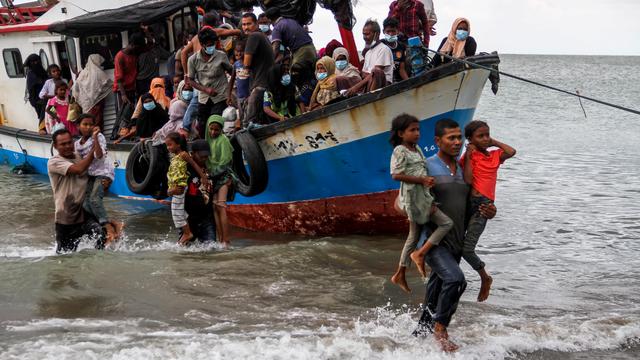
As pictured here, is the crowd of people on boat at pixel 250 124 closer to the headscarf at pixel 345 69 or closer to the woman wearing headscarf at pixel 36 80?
the headscarf at pixel 345 69

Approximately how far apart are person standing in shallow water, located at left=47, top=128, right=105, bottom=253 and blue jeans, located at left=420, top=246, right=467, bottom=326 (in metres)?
3.60

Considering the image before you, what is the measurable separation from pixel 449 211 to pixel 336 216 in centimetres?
422

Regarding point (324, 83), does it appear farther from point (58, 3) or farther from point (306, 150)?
point (58, 3)

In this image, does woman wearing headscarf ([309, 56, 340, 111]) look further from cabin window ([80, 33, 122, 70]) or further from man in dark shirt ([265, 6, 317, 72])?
cabin window ([80, 33, 122, 70])

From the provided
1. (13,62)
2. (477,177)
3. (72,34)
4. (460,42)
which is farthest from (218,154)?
(13,62)

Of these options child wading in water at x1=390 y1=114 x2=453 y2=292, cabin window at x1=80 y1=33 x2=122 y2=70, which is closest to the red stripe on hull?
child wading in water at x1=390 y1=114 x2=453 y2=292

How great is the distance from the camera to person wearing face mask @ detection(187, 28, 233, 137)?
9.88 meters

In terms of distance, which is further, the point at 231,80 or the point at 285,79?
the point at 231,80

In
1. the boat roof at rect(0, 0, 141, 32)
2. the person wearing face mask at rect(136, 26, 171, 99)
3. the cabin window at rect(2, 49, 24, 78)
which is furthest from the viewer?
the cabin window at rect(2, 49, 24, 78)

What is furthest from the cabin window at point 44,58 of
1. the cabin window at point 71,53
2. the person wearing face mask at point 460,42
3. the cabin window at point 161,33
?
the person wearing face mask at point 460,42

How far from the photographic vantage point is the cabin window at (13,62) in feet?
47.2

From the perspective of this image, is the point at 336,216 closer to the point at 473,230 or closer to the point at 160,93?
the point at 160,93

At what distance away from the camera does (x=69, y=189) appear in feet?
24.5

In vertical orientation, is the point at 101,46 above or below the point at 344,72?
above
